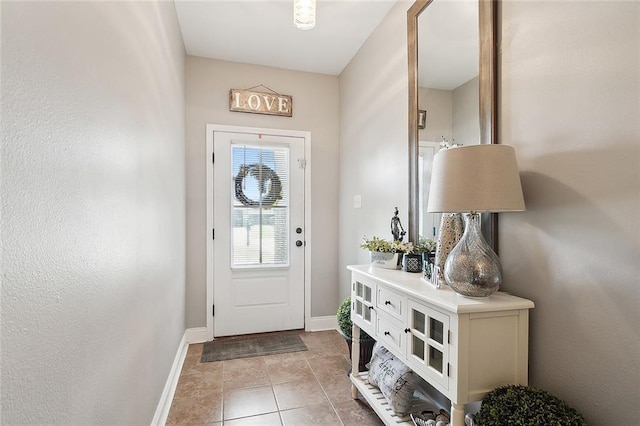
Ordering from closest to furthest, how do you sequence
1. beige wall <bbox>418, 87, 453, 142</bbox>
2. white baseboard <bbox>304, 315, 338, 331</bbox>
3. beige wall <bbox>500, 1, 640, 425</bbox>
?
beige wall <bbox>500, 1, 640, 425</bbox>
beige wall <bbox>418, 87, 453, 142</bbox>
white baseboard <bbox>304, 315, 338, 331</bbox>

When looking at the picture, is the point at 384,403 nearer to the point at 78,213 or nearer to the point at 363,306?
the point at 363,306

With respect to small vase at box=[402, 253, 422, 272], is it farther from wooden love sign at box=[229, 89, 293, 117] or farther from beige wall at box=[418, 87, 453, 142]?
wooden love sign at box=[229, 89, 293, 117]

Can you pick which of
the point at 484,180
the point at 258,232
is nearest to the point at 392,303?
the point at 484,180

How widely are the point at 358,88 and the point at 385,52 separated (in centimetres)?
54

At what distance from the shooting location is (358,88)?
3.00 meters

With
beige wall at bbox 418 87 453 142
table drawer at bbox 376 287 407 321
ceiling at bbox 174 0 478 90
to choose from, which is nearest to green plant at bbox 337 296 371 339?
table drawer at bbox 376 287 407 321

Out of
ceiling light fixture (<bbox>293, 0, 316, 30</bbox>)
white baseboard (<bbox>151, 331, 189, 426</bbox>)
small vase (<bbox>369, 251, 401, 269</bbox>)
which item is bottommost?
white baseboard (<bbox>151, 331, 189, 426</bbox>)

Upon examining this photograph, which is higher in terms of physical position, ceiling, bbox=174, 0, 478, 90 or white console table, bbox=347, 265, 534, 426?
ceiling, bbox=174, 0, 478, 90

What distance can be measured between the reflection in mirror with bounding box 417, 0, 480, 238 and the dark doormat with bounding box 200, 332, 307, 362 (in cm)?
172

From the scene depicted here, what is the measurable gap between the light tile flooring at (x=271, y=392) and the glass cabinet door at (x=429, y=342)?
2.36ft

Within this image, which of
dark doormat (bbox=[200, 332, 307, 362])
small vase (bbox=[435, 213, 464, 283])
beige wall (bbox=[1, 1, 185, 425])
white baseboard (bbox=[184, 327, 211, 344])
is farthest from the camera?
white baseboard (bbox=[184, 327, 211, 344])

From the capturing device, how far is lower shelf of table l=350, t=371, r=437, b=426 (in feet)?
5.46

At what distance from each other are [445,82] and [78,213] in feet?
5.91

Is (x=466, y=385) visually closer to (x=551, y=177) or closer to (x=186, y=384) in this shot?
(x=551, y=177)
